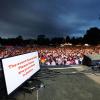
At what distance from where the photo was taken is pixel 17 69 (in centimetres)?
422

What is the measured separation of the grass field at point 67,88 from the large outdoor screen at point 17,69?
1.32 ft

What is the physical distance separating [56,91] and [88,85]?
0.92m

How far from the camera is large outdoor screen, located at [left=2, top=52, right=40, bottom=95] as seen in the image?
3.60 m

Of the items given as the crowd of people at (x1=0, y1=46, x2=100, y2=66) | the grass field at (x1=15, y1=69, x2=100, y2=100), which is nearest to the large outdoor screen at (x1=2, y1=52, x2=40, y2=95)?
the crowd of people at (x1=0, y1=46, x2=100, y2=66)

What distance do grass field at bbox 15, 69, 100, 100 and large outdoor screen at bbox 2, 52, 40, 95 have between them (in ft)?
1.32

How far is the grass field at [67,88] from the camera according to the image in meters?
4.50

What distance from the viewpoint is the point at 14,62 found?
407cm

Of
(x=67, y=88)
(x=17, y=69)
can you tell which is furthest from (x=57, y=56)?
(x=17, y=69)

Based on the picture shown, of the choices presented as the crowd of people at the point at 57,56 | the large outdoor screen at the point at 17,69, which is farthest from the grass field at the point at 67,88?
the crowd of people at the point at 57,56

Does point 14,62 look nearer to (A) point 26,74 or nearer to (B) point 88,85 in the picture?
(A) point 26,74

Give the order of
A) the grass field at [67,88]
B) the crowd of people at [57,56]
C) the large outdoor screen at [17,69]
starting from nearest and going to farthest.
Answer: the large outdoor screen at [17,69] → the grass field at [67,88] → the crowd of people at [57,56]

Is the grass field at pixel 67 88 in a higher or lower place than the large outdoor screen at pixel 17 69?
lower

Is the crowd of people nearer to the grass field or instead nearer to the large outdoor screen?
the large outdoor screen

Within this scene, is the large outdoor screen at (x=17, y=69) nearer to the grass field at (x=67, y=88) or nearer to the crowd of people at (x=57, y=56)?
the crowd of people at (x=57, y=56)
